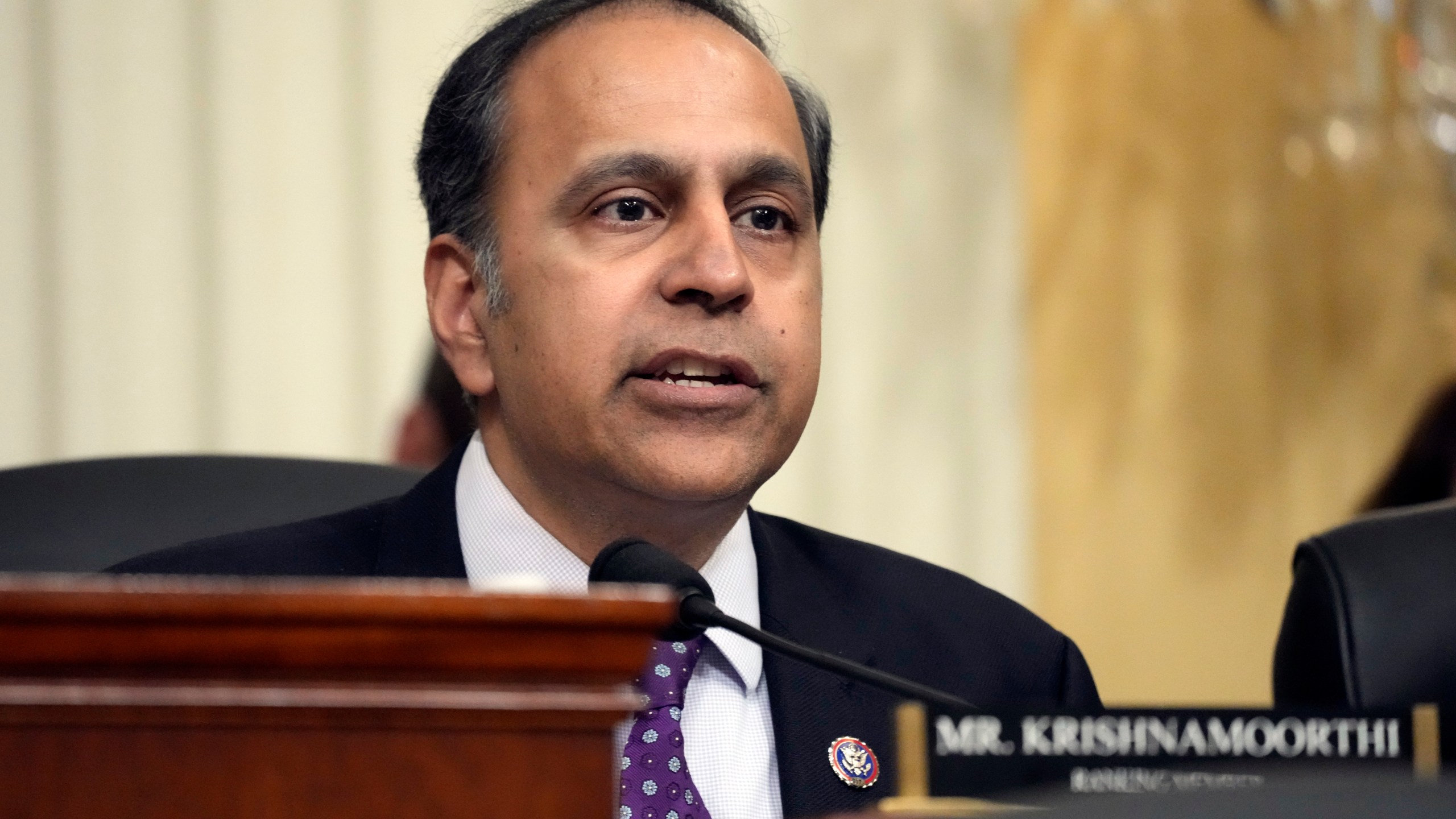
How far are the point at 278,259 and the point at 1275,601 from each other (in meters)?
2.35

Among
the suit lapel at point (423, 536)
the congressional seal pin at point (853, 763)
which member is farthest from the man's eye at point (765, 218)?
the congressional seal pin at point (853, 763)

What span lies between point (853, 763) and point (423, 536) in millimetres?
462

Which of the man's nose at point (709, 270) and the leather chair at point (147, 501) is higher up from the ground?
the man's nose at point (709, 270)

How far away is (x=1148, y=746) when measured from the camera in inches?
30.5

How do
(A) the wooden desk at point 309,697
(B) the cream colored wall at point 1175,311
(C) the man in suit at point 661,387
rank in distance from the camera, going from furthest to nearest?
(B) the cream colored wall at point 1175,311
(C) the man in suit at point 661,387
(A) the wooden desk at point 309,697

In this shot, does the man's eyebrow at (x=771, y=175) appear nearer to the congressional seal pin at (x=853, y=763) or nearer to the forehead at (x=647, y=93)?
the forehead at (x=647, y=93)

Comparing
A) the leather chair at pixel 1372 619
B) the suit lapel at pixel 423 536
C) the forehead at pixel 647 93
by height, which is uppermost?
the forehead at pixel 647 93

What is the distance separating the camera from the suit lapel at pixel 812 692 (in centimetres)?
134

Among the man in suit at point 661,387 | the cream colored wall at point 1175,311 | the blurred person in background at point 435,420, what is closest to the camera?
the man in suit at point 661,387

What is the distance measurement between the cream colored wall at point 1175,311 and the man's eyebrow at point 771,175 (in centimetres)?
211

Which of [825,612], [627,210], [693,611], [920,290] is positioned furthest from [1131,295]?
[693,611]

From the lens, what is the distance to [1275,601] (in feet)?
12.2

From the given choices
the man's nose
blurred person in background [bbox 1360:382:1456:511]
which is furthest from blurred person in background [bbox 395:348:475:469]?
blurred person in background [bbox 1360:382:1456:511]

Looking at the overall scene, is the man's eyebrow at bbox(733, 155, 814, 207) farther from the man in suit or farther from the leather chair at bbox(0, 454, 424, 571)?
the leather chair at bbox(0, 454, 424, 571)
